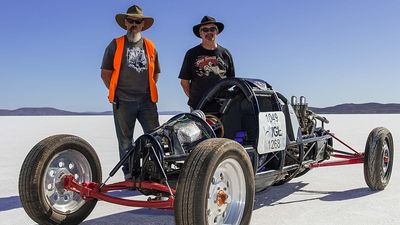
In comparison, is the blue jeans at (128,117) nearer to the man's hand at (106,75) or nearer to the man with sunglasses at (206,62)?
the man's hand at (106,75)

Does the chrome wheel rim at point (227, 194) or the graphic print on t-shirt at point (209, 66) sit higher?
the graphic print on t-shirt at point (209, 66)

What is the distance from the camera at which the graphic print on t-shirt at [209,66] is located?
297 inches

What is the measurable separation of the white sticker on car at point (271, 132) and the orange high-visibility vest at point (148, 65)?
211 centimetres

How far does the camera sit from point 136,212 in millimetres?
5871

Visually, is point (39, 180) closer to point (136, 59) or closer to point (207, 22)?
point (136, 59)

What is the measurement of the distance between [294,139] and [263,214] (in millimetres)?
1142

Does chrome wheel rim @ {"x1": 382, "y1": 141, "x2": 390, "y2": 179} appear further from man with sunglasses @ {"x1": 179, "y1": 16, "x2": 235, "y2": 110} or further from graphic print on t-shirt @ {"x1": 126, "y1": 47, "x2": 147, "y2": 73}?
graphic print on t-shirt @ {"x1": 126, "y1": 47, "x2": 147, "y2": 73}

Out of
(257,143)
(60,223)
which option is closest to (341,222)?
(257,143)

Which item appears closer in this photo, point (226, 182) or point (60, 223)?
point (226, 182)

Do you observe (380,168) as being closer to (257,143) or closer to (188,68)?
(257,143)

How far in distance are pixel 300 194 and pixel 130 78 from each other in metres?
3.06

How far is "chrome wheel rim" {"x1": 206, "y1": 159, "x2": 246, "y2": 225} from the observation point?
4.25 meters

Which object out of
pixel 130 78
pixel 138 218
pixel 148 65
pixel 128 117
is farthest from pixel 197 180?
pixel 148 65

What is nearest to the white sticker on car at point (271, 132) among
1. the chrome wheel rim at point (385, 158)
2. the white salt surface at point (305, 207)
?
the white salt surface at point (305, 207)
